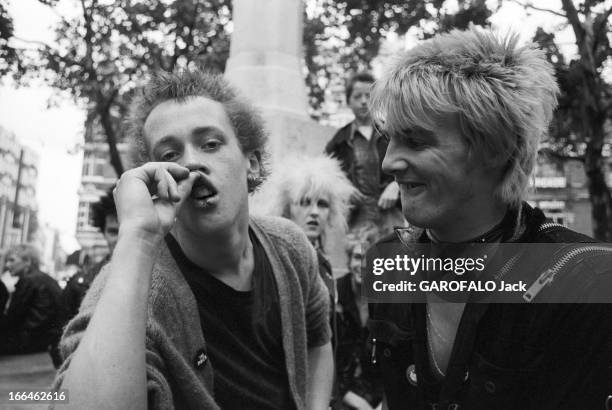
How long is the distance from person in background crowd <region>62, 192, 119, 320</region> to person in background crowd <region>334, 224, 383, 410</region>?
1.70 m

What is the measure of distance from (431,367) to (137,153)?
3.84 feet

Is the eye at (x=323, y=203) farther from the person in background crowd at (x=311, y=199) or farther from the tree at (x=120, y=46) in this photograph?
the tree at (x=120, y=46)

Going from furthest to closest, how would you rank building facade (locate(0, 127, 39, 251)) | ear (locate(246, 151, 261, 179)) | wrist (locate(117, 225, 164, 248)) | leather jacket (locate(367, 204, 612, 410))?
building facade (locate(0, 127, 39, 251)), ear (locate(246, 151, 261, 179)), wrist (locate(117, 225, 164, 248)), leather jacket (locate(367, 204, 612, 410))

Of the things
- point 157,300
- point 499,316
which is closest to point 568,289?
point 499,316

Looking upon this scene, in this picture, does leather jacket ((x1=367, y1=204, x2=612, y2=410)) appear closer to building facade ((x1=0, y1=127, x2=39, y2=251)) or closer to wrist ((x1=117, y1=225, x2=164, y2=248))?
wrist ((x1=117, y1=225, x2=164, y2=248))

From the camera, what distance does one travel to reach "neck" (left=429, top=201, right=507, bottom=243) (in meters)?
1.39

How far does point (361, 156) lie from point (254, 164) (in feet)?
9.88

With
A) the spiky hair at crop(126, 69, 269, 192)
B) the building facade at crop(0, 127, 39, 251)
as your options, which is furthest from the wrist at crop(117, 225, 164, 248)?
the building facade at crop(0, 127, 39, 251)

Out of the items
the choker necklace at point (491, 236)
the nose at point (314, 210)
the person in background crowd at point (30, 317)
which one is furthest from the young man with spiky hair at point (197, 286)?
the person in background crowd at point (30, 317)

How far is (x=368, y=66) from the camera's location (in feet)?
44.9

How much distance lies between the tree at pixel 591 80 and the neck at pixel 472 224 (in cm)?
659

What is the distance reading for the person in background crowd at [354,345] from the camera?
3.26 metres

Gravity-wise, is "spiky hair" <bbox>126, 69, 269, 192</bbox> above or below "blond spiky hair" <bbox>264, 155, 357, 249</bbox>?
above

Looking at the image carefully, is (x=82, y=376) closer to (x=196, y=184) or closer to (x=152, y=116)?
(x=196, y=184)
